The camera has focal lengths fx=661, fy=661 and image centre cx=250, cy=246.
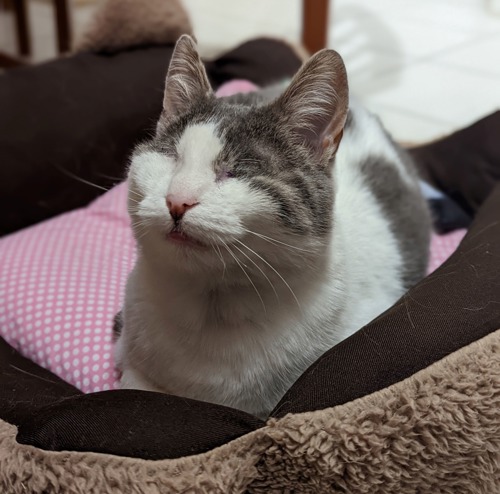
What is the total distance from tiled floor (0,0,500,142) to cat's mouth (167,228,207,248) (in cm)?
153

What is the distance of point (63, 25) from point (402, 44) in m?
1.45

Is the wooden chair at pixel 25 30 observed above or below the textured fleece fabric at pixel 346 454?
below

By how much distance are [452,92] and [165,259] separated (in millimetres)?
2000

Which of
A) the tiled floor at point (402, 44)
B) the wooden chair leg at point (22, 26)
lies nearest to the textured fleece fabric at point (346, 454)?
the tiled floor at point (402, 44)

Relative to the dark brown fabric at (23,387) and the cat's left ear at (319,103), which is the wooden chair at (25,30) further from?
the cat's left ear at (319,103)

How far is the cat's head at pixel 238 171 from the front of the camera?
666mm

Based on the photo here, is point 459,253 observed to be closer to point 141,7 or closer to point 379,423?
point 379,423

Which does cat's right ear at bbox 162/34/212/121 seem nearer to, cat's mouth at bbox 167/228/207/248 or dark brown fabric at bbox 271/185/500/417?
cat's mouth at bbox 167/228/207/248

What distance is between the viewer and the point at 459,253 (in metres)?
0.98

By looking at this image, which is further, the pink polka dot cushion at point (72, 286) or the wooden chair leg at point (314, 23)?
the wooden chair leg at point (314, 23)

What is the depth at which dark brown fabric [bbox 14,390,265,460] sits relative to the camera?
702 mm

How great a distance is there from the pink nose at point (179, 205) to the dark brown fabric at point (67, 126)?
0.79 meters

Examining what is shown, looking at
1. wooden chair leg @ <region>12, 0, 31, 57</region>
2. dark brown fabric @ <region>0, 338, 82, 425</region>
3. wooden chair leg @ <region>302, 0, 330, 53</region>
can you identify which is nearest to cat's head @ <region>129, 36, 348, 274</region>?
dark brown fabric @ <region>0, 338, 82, 425</region>

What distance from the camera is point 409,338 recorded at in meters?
0.79
